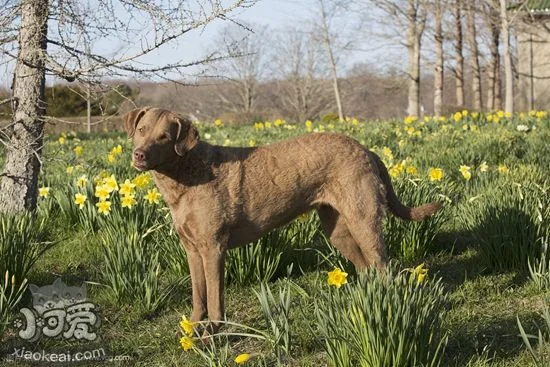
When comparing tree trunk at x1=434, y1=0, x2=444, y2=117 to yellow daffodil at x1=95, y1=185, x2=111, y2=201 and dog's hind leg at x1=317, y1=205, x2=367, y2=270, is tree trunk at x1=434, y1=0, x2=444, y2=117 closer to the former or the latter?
yellow daffodil at x1=95, y1=185, x2=111, y2=201

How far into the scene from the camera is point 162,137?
142 inches

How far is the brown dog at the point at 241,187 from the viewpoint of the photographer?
3.66m

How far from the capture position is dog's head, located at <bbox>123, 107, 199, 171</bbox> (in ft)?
11.7

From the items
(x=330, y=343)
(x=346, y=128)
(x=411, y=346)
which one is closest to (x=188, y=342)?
(x=330, y=343)

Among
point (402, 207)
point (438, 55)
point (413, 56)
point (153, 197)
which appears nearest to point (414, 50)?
point (413, 56)

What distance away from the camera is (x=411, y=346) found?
113 inches

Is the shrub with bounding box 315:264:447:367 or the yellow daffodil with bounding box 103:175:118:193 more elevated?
the yellow daffodil with bounding box 103:175:118:193

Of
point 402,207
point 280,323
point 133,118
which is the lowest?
point 280,323

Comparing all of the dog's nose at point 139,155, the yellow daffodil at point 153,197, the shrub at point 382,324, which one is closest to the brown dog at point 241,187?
the dog's nose at point 139,155

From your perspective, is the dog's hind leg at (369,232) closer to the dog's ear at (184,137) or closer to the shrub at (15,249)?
the dog's ear at (184,137)

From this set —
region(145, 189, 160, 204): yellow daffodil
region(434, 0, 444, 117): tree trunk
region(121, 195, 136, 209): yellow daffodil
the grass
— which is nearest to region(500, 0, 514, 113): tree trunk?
region(434, 0, 444, 117): tree trunk

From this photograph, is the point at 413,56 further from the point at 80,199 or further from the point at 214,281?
the point at 214,281

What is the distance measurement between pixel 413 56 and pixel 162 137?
23667 millimetres

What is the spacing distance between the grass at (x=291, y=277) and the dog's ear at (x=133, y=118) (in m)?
0.72
